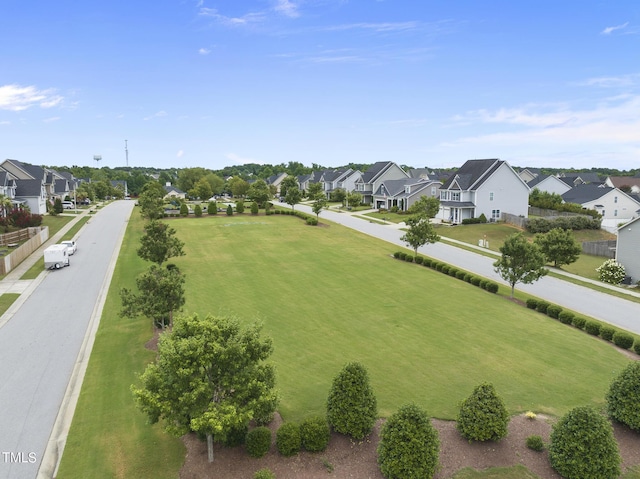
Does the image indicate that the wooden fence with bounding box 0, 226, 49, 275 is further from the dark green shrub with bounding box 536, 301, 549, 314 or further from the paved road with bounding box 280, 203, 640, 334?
the dark green shrub with bounding box 536, 301, 549, 314

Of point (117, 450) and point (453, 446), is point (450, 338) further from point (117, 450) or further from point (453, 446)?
point (117, 450)

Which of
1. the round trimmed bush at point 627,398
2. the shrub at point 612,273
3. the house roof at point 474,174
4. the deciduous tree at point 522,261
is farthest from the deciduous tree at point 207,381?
the house roof at point 474,174

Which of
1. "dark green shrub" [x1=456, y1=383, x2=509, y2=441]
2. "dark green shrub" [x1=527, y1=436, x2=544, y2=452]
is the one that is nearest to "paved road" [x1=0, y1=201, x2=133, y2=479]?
"dark green shrub" [x1=456, y1=383, x2=509, y2=441]

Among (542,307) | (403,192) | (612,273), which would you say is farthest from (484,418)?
(403,192)

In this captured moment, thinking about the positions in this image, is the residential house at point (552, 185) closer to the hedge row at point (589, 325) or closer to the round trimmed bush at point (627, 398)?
the hedge row at point (589, 325)

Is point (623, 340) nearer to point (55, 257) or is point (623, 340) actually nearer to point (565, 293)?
point (565, 293)

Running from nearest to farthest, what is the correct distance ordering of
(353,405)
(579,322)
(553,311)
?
1. (353,405)
2. (579,322)
3. (553,311)

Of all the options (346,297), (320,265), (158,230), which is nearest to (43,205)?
(158,230)
